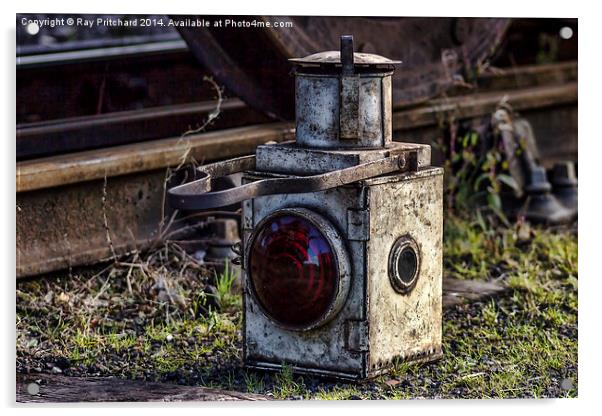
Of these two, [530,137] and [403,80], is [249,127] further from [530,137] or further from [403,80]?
[530,137]

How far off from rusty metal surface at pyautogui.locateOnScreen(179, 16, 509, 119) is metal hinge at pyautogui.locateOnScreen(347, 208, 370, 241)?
0.83m

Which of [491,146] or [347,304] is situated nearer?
[347,304]

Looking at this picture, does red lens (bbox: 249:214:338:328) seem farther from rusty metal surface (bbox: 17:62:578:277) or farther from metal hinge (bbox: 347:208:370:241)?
rusty metal surface (bbox: 17:62:578:277)

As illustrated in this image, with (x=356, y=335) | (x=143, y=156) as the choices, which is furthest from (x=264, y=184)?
(x=143, y=156)

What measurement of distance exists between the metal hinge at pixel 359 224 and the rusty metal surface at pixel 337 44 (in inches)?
32.6

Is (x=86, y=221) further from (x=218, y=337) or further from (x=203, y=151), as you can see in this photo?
(x=218, y=337)

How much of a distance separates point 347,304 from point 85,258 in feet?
3.34

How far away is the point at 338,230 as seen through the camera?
3.88 meters

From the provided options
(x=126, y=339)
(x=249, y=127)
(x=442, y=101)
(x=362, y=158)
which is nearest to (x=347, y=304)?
(x=362, y=158)

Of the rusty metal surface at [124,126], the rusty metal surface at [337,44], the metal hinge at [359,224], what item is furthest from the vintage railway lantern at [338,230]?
the rusty metal surface at [124,126]

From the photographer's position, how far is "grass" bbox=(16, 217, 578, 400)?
4059 millimetres

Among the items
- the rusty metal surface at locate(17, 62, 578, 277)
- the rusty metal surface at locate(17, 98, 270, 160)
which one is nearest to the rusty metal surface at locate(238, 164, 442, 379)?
the rusty metal surface at locate(17, 62, 578, 277)

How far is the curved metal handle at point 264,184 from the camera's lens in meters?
3.56

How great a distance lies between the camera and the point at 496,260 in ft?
16.8
